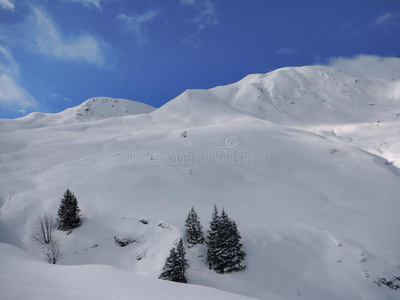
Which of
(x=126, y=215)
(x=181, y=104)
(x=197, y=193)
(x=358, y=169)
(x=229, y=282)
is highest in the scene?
(x=181, y=104)

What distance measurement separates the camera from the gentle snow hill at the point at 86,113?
286 ft

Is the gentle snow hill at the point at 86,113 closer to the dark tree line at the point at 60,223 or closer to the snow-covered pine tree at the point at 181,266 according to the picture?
the dark tree line at the point at 60,223

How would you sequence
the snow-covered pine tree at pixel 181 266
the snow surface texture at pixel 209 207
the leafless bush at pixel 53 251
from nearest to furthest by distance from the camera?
the snow surface texture at pixel 209 207 → the snow-covered pine tree at pixel 181 266 → the leafless bush at pixel 53 251

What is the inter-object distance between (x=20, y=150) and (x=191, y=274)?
40663 millimetres

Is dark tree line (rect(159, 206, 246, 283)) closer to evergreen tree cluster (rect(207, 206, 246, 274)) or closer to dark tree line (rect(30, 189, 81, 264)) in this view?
evergreen tree cluster (rect(207, 206, 246, 274))

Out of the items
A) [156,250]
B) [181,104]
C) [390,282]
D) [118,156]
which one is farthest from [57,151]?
[181,104]

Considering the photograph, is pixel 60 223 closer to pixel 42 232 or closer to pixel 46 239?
pixel 42 232

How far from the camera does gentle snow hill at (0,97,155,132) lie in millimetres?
87188

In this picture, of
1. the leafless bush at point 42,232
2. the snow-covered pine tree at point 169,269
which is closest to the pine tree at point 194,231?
the snow-covered pine tree at point 169,269

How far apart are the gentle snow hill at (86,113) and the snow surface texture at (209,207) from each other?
2249 inches

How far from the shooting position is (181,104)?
87125 mm

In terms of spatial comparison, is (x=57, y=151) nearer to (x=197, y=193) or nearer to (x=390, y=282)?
(x=197, y=193)

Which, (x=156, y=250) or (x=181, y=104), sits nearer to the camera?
(x=156, y=250)

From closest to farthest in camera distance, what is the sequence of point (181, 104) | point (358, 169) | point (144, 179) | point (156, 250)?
point (156, 250) → point (144, 179) → point (358, 169) → point (181, 104)
